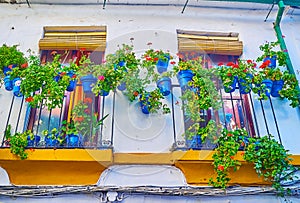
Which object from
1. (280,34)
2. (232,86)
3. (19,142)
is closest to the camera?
(19,142)

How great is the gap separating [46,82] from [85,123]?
678 mm

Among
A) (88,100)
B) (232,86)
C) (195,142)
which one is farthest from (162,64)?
(195,142)

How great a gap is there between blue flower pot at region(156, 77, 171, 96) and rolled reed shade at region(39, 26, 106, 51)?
1106 millimetres

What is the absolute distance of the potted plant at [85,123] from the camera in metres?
4.97

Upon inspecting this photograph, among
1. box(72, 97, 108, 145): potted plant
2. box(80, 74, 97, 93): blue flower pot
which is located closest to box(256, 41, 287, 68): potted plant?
box(80, 74, 97, 93): blue flower pot

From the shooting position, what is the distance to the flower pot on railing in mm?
5465

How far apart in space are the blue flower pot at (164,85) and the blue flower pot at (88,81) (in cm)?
→ 80

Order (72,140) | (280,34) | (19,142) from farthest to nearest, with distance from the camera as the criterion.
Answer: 1. (280,34)
2. (72,140)
3. (19,142)

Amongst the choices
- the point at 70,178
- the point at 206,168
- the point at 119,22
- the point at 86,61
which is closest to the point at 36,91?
the point at 86,61

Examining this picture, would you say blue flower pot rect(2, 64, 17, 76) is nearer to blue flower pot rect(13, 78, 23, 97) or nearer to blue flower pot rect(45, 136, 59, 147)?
blue flower pot rect(13, 78, 23, 97)

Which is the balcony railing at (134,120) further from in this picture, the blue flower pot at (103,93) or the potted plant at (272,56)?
the potted plant at (272,56)

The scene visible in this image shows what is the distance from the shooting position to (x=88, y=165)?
473 centimetres

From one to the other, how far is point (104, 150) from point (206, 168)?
3.77 feet

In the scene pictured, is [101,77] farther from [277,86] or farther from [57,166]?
[277,86]
